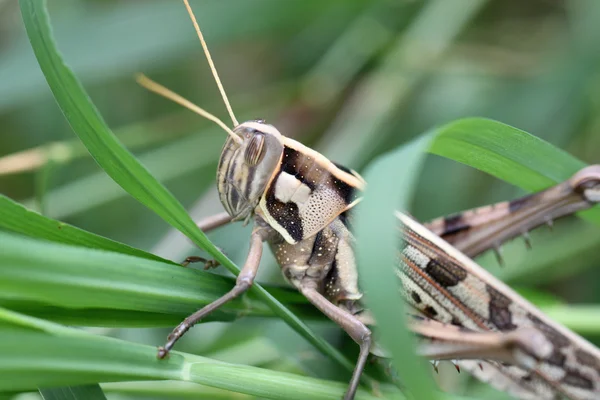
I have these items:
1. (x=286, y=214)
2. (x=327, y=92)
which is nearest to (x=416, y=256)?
(x=286, y=214)

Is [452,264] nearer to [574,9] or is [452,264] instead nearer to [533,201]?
[533,201]

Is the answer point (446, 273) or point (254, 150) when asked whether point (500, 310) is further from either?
point (254, 150)

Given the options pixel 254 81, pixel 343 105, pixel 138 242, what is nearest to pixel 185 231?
pixel 138 242

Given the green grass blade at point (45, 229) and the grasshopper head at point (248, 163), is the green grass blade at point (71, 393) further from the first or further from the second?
the grasshopper head at point (248, 163)

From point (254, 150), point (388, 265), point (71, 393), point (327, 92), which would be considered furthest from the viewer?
point (327, 92)

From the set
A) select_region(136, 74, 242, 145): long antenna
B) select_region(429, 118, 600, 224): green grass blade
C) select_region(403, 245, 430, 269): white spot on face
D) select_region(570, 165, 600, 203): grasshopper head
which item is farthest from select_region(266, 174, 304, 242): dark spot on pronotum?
select_region(570, 165, 600, 203): grasshopper head

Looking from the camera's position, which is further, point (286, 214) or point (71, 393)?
point (286, 214)
